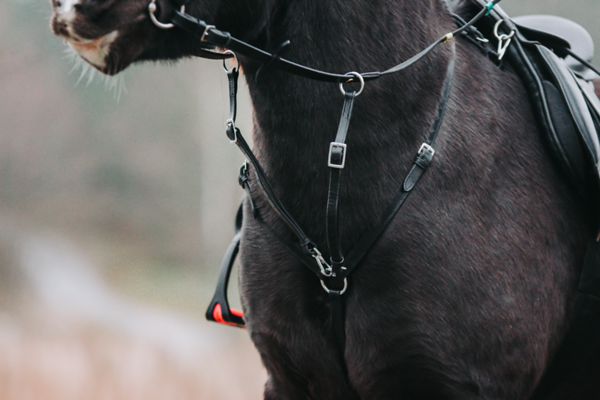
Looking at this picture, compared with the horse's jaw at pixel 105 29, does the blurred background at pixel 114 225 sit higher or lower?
lower

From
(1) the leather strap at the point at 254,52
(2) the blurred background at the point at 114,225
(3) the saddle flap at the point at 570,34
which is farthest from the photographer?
(2) the blurred background at the point at 114,225

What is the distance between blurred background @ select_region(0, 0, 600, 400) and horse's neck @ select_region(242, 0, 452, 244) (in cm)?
370

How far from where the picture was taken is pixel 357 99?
1.61 m

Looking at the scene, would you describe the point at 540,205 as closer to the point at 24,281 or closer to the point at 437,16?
the point at 437,16

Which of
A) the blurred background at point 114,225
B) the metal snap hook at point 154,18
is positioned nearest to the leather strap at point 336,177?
the metal snap hook at point 154,18

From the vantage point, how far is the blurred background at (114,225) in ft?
20.2

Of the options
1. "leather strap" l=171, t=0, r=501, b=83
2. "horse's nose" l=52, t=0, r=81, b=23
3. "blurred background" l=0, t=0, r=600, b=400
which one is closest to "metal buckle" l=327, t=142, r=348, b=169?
"leather strap" l=171, t=0, r=501, b=83

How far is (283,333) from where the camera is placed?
1.80m

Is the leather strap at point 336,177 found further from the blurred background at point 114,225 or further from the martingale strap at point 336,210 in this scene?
the blurred background at point 114,225

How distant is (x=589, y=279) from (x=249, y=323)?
1175 mm

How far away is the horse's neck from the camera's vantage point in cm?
156

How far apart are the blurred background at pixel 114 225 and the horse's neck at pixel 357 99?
3.70m

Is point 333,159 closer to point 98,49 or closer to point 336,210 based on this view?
point 336,210

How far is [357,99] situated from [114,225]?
36.9 feet
